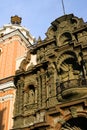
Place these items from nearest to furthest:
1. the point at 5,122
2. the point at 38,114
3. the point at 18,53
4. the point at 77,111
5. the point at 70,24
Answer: the point at 77,111, the point at 38,114, the point at 5,122, the point at 70,24, the point at 18,53

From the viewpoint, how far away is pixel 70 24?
744 inches

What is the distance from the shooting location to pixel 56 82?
16.5 meters

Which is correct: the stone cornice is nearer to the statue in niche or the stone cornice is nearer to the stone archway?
the statue in niche

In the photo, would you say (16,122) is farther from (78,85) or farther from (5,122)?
(78,85)

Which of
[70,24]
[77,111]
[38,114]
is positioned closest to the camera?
[77,111]

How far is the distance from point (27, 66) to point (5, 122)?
13.9 feet

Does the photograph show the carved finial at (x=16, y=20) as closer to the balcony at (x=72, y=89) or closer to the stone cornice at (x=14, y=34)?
the stone cornice at (x=14, y=34)

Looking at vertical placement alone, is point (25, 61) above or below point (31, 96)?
above

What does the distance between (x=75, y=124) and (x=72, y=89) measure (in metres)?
1.92

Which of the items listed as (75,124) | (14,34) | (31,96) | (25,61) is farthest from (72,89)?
(14,34)

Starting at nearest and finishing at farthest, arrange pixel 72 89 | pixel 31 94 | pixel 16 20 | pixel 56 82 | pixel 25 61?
pixel 72 89, pixel 56 82, pixel 31 94, pixel 25 61, pixel 16 20

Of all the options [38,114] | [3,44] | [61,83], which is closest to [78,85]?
[61,83]

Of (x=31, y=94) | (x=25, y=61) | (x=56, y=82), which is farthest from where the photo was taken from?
(x=25, y=61)

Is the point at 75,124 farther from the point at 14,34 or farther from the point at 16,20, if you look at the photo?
the point at 16,20
